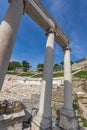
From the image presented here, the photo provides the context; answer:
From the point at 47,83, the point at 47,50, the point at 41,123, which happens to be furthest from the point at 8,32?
the point at 41,123

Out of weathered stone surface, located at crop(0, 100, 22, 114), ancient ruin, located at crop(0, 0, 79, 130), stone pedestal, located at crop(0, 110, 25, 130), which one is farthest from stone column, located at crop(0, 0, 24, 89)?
stone pedestal, located at crop(0, 110, 25, 130)

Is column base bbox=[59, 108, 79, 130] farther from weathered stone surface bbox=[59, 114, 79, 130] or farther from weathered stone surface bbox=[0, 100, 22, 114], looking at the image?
weathered stone surface bbox=[0, 100, 22, 114]

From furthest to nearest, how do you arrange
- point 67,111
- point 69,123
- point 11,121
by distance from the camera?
point 67,111 < point 69,123 < point 11,121

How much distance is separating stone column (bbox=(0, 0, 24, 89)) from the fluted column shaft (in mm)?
3555

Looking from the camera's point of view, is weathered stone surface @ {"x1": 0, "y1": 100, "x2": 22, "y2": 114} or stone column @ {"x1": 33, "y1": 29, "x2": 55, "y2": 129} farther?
stone column @ {"x1": 33, "y1": 29, "x2": 55, "y2": 129}

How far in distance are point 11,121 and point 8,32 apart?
3.62 meters

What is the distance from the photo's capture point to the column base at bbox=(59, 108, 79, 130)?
8.77 m

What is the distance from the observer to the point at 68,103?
9734mm

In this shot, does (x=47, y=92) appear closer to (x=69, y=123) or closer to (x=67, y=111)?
(x=67, y=111)

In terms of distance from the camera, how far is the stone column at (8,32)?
4547mm

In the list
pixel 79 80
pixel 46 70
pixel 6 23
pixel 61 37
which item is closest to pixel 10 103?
pixel 46 70

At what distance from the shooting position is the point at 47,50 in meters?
8.64

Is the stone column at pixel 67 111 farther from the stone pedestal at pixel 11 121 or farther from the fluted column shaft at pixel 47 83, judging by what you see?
the stone pedestal at pixel 11 121

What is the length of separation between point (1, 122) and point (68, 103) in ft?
16.5
